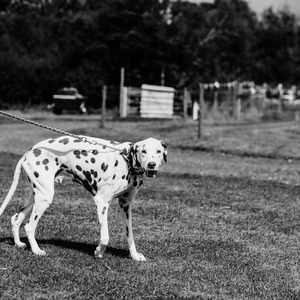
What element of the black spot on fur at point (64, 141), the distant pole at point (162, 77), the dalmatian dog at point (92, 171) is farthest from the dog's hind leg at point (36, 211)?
the distant pole at point (162, 77)

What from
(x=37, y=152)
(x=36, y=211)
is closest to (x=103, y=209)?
(x=36, y=211)

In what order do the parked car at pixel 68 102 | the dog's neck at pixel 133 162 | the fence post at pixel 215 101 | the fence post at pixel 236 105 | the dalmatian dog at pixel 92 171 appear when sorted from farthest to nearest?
the parked car at pixel 68 102, the fence post at pixel 236 105, the fence post at pixel 215 101, the dalmatian dog at pixel 92 171, the dog's neck at pixel 133 162

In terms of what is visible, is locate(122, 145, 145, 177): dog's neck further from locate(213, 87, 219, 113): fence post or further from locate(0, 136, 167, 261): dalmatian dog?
locate(213, 87, 219, 113): fence post

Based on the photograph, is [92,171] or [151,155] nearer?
[151,155]

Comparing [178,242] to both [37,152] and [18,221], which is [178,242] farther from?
[37,152]

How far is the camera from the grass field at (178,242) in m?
6.46

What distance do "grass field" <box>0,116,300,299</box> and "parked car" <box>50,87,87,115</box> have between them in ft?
81.2

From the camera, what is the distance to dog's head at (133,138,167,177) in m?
6.92

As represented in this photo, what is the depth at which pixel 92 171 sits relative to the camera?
733 cm

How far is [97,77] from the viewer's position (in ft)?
156

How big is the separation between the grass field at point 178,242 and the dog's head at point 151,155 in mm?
948

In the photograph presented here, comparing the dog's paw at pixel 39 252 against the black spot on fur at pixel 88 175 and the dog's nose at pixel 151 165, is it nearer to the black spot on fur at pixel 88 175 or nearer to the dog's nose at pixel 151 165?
the black spot on fur at pixel 88 175

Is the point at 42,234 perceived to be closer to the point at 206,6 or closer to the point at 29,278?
the point at 29,278

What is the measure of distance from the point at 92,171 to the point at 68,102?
114 ft
